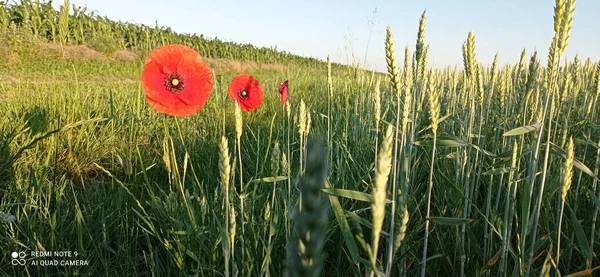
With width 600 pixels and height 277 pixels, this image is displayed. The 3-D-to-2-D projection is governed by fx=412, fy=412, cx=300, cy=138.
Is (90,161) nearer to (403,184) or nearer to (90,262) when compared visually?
Result: (90,262)

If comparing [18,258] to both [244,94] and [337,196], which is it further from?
[244,94]

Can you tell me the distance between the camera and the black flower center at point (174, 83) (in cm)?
128

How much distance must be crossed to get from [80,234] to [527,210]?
965mm

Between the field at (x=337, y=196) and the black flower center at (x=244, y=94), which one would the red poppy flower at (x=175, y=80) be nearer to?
the field at (x=337, y=196)

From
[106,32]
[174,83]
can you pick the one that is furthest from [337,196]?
[106,32]

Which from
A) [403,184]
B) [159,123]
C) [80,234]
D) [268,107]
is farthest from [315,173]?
[268,107]

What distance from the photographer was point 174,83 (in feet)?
4.25

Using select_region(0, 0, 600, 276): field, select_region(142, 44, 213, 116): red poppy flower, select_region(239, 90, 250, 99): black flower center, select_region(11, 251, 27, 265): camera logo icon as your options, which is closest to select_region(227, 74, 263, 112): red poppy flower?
select_region(239, 90, 250, 99): black flower center

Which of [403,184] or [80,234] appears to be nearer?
[403,184]

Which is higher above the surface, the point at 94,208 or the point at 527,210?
the point at 527,210

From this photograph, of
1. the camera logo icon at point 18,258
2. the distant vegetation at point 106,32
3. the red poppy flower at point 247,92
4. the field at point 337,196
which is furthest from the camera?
the distant vegetation at point 106,32

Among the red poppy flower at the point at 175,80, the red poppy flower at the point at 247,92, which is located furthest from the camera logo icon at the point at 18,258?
the red poppy flower at the point at 247,92

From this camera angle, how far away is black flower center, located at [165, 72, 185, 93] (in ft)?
4.19

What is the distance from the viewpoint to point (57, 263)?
985 millimetres
